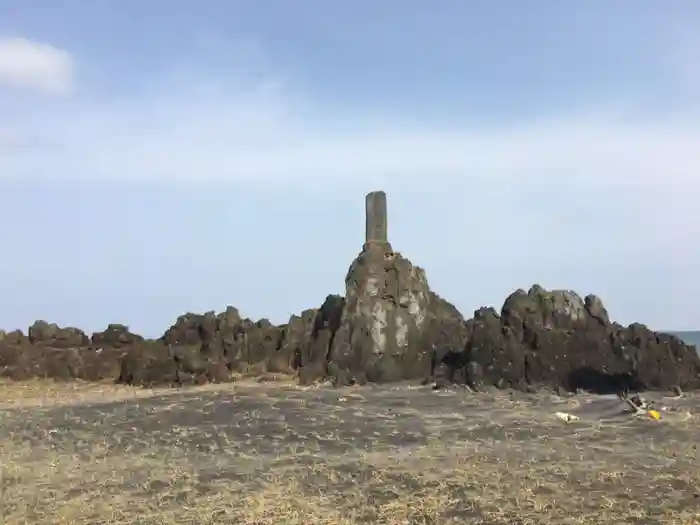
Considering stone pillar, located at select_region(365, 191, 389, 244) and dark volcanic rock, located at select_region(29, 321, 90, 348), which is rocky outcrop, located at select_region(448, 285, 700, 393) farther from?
dark volcanic rock, located at select_region(29, 321, 90, 348)

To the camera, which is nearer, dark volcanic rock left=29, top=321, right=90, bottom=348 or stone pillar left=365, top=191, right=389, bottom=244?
stone pillar left=365, top=191, right=389, bottom=244

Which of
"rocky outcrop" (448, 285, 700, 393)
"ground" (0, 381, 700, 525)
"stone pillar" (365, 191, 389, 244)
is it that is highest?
"stone pillar" (365, 191, 389, 244)

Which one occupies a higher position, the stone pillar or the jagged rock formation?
the stone pillar

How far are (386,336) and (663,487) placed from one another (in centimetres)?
997

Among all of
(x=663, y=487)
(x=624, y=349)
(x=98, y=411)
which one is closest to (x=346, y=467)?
(x=663, y=487)

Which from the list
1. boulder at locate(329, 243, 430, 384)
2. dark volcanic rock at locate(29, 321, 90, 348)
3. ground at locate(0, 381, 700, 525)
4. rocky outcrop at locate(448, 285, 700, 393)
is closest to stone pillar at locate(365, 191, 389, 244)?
boulder at locate(329, 243, 430, 384)

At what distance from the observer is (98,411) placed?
1377cm

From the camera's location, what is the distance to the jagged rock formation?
16.0 metres

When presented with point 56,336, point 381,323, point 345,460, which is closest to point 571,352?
point 381,323

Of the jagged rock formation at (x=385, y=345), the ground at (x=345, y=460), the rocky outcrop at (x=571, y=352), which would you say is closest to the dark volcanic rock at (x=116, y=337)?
the jagged rock formation at (x=385, y=345)

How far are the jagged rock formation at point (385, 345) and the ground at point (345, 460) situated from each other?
1.36 m

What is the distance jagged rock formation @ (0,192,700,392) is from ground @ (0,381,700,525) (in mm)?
1364

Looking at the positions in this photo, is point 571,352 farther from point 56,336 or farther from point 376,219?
point 56,336

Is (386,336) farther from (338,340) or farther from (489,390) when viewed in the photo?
(489,390)
